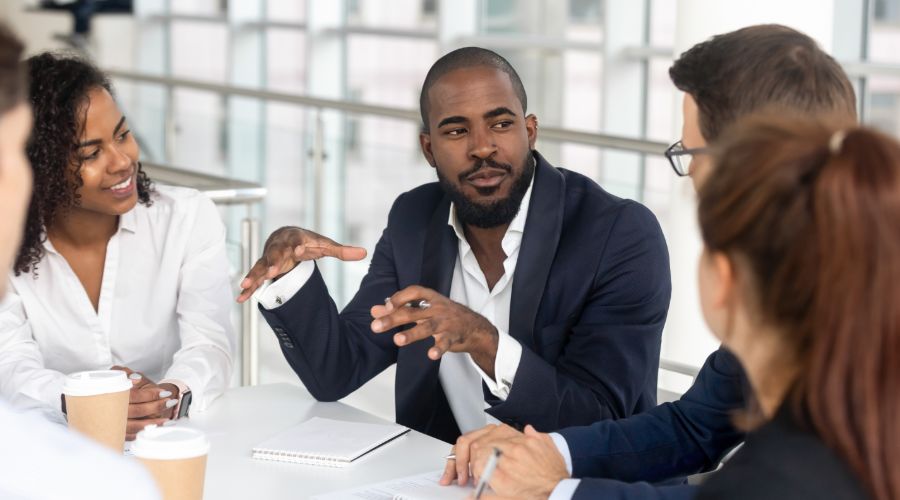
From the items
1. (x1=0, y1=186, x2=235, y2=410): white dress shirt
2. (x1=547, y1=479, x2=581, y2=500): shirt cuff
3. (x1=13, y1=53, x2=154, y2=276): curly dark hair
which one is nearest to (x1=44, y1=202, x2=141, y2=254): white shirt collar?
(x1=0, y1=186, x2=235, y2=410): white dress shirt

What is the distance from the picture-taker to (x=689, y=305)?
11.3 feet

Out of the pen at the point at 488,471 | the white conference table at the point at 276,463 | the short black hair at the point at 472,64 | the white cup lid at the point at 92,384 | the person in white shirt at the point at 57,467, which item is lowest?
the white conference table at the point at 276,463

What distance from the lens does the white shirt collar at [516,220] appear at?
2.29 m

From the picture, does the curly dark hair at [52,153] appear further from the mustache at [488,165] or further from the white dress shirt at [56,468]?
the white dress shirt at [56,468]

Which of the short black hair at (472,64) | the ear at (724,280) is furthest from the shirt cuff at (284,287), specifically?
the ear at (724,280)

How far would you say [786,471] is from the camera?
1.01 meters

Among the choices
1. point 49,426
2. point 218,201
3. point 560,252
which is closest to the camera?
point 49,426

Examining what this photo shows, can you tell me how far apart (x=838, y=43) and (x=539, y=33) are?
2231mm

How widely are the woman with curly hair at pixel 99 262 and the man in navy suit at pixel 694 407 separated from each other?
737 mm

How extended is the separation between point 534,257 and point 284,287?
1.51 feet

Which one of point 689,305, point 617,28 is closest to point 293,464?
point 689,305

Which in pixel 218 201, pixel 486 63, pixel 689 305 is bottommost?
pixel 689 305

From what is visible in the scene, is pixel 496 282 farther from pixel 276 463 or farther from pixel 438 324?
pixel 276 463

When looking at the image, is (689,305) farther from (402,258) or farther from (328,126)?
(328,126)
